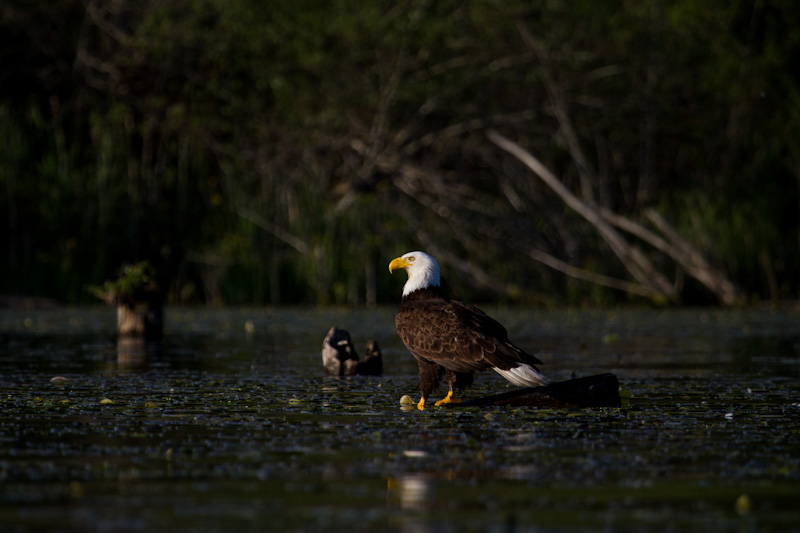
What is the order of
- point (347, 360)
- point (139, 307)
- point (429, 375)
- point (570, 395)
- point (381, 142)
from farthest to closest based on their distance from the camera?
point (381, 142) → point (139, 307) → point (347, 360) → point (429, 375) → point (570, 395)

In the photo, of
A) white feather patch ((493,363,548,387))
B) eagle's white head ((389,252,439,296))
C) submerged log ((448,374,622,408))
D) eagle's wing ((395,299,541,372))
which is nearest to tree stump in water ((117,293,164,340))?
eagle's white head ((389,252,439,296))

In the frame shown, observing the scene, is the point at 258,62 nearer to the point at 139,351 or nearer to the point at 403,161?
the point at 403,161

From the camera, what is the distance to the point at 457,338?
29.1 feet

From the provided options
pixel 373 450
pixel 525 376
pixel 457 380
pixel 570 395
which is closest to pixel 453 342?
pixel 457 380

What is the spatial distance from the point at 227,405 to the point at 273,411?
46 cm

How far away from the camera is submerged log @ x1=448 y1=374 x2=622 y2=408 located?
856 cm

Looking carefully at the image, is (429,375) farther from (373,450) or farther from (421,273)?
(373,450)

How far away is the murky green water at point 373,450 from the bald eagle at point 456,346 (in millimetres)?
301

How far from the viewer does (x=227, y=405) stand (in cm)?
869

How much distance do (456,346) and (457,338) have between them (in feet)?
0.17

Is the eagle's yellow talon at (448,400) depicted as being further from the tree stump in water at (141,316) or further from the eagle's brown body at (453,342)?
the tree stump in water at (141,316)

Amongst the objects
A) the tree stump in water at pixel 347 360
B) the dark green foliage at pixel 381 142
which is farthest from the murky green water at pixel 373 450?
the dark green foliage at pixel 381 142

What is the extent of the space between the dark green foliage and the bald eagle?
13981mm

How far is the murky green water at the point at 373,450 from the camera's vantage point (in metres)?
4.83
